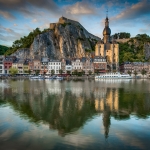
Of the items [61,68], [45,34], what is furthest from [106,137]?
[45,34]

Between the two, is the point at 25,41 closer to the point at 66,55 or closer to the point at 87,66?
the point at 66,55

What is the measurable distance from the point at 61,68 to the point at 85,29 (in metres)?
37.8

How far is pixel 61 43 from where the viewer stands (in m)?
87.3

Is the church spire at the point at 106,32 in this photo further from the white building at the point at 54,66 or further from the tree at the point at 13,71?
the tree at the point at 13,71

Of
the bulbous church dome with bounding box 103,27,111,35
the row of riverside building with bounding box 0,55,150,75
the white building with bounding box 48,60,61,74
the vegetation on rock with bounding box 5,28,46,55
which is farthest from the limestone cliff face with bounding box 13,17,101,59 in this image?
the bulbous church dome with bounding box 103,27,111,35

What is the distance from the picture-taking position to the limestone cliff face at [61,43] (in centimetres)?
8431

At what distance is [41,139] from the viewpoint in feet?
29.0

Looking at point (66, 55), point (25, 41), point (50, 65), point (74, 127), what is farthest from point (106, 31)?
point (74, 127)

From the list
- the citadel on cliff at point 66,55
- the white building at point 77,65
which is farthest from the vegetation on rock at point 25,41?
the white building at point 77,65

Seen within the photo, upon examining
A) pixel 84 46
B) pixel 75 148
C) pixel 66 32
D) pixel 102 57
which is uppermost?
pixel 66 32

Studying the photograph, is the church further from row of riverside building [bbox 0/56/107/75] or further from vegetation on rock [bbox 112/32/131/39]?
vegetation on rock [bbox 112/32/131/39]

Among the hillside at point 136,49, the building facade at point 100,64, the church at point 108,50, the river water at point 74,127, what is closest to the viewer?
the river water at point 74,127

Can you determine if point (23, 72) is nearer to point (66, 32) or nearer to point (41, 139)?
point (66, 32)

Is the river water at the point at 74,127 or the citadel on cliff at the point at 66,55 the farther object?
the citadel on cliff at the point at 66,55
